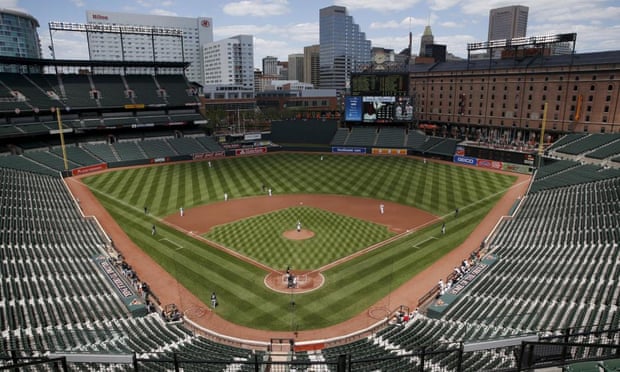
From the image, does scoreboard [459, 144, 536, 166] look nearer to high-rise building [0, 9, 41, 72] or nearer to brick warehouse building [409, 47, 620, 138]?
brick warehouse building [409, 47, 620, 138]

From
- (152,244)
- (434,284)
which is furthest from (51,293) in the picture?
(434,284)

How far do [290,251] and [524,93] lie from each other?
6209cm

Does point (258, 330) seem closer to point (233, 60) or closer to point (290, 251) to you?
point (290, 251)

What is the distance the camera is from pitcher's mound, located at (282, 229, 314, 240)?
35906 mm

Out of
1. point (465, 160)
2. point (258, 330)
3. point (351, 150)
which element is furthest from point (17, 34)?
point (258, 330)

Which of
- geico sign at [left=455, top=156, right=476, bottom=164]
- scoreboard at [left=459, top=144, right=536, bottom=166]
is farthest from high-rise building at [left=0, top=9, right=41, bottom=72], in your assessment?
scoreboard at [left=459, top=144, right=536, bottom=166]

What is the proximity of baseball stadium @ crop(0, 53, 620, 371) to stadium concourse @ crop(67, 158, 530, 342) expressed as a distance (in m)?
0.15

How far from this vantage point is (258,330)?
888 inches

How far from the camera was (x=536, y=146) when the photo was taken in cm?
6569

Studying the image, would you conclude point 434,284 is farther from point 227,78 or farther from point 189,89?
point 227,78

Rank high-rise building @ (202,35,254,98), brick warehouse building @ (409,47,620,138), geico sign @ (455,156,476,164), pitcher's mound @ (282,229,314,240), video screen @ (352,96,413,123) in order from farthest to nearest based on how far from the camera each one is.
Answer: high-rise building @ (202,35,254,98)
video screen @ (352,96,413,123)
geico sign @ (455,156,476,164)
brick warehouse building @ (409,47,620,138)
pitcher's mound @ (282,229,314,240)

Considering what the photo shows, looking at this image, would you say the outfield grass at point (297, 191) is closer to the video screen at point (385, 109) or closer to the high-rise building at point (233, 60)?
the video screen at point (385, 109)

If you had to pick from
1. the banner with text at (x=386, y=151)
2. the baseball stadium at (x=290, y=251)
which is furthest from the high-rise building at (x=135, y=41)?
the banner with text at (x=386, y=151)

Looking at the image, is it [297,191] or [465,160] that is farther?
[465,160]
